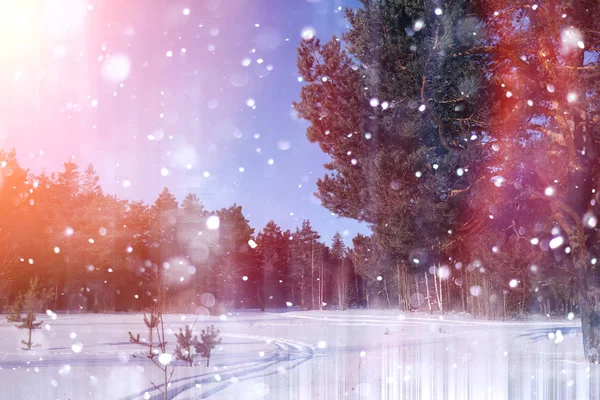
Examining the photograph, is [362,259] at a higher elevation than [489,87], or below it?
below

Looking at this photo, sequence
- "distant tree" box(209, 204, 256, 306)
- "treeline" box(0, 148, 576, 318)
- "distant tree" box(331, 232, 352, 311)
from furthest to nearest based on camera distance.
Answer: "distant tree" box(331, 232, 352, 311), "distant tree" box(209, 204, 256, 306), "treeline" box(0, 148, 576, 318)

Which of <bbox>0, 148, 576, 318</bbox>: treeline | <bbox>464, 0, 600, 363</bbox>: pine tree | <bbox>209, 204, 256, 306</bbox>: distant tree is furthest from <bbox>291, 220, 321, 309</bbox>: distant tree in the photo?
<bbox>464, 0, 600, 363</bbox>: pine tree

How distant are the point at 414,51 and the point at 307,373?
22.8ft

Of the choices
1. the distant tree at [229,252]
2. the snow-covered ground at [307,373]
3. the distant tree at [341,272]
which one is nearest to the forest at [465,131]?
the snow-covered ground at [307,373]

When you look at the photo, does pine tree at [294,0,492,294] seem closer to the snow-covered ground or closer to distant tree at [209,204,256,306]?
the snow-covered ground

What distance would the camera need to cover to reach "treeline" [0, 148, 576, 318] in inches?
1441

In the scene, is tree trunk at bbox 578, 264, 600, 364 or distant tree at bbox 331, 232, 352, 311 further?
distant tree at bbox 331, 232, 352, 311

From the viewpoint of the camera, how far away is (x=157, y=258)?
29906 millimetres

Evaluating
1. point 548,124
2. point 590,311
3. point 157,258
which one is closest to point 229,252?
point 157,258

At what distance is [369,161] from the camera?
12711 millimetres

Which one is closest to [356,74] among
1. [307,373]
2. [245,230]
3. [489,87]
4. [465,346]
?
[489,87]

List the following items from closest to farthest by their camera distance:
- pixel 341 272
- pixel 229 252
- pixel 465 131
Result: pixel 465 131 → pixel 229 252 → pixel 341 272

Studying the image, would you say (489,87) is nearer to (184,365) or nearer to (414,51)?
(414,51)

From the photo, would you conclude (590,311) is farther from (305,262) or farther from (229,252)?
(305,262)
